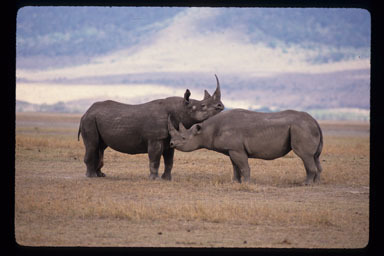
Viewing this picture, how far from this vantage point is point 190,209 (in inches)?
461

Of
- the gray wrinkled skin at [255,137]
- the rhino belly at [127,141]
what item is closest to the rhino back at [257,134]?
the gray wrinkled skin at [255,137]

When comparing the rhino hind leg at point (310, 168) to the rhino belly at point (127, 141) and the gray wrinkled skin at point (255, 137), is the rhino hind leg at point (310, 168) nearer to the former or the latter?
the gray wrinkled skin at point (255, 137)

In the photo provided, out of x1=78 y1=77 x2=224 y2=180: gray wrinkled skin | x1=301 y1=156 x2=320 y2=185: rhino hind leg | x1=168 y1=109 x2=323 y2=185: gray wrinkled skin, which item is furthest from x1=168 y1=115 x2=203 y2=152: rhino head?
x1=301 y1=156 x2=320 y2=185: rhino hind leg

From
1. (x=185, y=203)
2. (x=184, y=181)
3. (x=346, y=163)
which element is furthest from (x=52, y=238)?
(x=346, y=163)

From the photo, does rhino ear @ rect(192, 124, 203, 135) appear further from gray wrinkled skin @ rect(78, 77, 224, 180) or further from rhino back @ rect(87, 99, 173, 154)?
rhino back @ rect(87, 99, 173, 154)

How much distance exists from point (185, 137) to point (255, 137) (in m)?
1.74

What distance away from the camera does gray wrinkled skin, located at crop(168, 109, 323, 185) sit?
1540 centimetres

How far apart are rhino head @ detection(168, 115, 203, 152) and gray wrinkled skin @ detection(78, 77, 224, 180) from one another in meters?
0.24

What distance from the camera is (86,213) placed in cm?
1148

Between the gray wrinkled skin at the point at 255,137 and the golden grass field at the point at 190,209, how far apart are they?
0.74 meters

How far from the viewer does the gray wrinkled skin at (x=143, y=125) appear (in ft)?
51.6

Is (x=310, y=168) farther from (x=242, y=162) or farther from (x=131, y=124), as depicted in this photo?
(x=131, y=124)

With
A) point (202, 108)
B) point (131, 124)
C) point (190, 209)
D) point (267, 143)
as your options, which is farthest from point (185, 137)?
point (190, 209)
